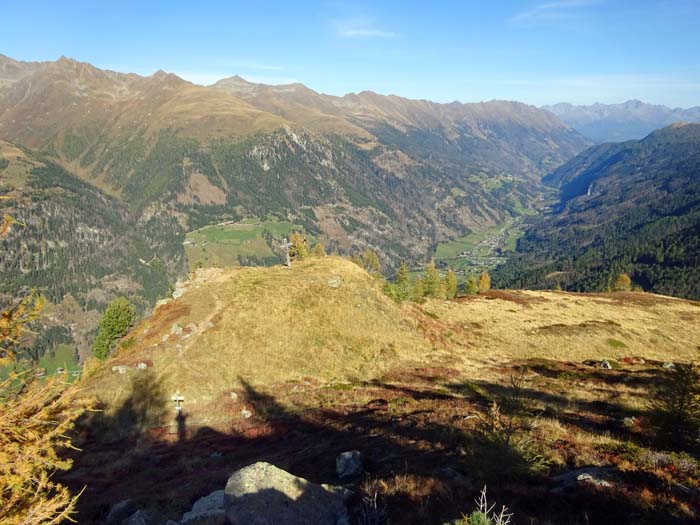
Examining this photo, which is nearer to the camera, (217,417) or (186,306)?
(217,417)

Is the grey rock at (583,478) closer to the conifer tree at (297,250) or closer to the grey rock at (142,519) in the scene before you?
the grey rock at (142,519)

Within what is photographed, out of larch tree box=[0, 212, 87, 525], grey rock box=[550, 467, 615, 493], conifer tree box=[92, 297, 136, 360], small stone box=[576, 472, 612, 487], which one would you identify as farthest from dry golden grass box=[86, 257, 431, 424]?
conifer tree box=[92, 297, 136, 360]

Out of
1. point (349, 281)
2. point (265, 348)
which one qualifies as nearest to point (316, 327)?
point (265, 348)

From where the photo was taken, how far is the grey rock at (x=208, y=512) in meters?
15.0

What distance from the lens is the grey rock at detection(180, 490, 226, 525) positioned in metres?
15.0

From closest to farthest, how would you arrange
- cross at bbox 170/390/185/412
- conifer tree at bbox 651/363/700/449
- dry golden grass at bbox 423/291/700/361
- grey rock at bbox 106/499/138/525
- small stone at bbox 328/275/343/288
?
1. conifer tree at bbox 651/363/700/449
2. grey rock at bbox 106/499/138/525
3. cross at bbox 170/390/185/412
4. dry golden grass at bbox 423/291/700/361
5. small stone at bbox 328/275/343/288

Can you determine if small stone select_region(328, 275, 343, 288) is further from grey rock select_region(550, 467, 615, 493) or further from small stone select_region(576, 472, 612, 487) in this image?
small stone select_region(576, 472, 612, 487)

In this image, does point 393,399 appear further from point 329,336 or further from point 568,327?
point 568,327

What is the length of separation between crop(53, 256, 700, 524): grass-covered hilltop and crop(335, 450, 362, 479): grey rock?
587 millimetres

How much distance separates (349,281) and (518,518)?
2061 inches

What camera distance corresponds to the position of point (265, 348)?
48.2 metres

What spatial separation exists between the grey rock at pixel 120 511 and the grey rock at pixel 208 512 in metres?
4.02

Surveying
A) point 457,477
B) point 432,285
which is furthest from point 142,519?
point 432,285

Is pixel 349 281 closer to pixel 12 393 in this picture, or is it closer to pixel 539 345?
pixel 539 345
